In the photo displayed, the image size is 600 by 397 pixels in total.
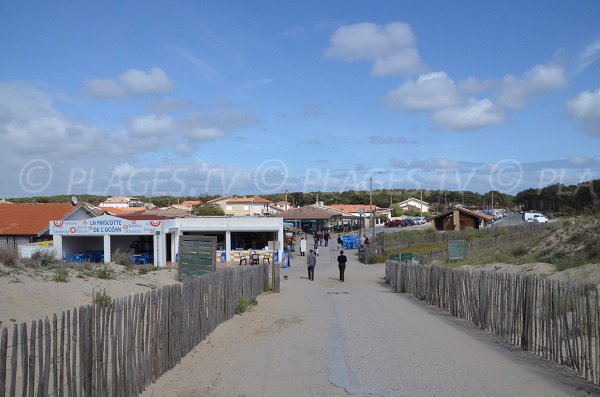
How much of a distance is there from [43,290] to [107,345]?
9.24 metres

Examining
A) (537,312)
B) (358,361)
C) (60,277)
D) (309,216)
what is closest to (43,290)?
(60,277)

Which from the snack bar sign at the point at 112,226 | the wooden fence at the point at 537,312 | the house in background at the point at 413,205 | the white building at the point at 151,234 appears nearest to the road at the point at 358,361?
the wooden fence at the point at 537,312

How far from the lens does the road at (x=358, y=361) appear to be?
26.8 ft

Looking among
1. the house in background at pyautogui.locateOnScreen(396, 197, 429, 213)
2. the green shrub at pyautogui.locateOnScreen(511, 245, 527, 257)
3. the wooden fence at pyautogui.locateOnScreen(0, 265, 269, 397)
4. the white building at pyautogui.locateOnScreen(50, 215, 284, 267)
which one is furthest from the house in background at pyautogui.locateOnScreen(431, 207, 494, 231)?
the house in background at pyautogui.locateOnScreen(396, 197, 429, 213)

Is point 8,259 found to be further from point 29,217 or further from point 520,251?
point 29,217

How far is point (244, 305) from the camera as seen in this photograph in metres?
17.4

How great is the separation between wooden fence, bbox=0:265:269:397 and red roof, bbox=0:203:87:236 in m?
36.0

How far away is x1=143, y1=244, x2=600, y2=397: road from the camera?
8.16m

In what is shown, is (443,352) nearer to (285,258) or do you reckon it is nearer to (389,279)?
(389,279)

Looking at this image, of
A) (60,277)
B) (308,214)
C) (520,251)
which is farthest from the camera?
(308,214)

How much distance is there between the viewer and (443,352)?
10.6 m

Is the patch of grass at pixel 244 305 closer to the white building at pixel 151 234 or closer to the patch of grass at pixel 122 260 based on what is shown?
the patch of grass at pixel 122 260

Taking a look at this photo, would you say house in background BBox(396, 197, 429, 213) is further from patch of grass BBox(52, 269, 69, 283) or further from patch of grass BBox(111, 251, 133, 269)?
patch of grass BBox(52, 269, 69, 283)

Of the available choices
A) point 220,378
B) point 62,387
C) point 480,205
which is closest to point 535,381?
point 220,378
